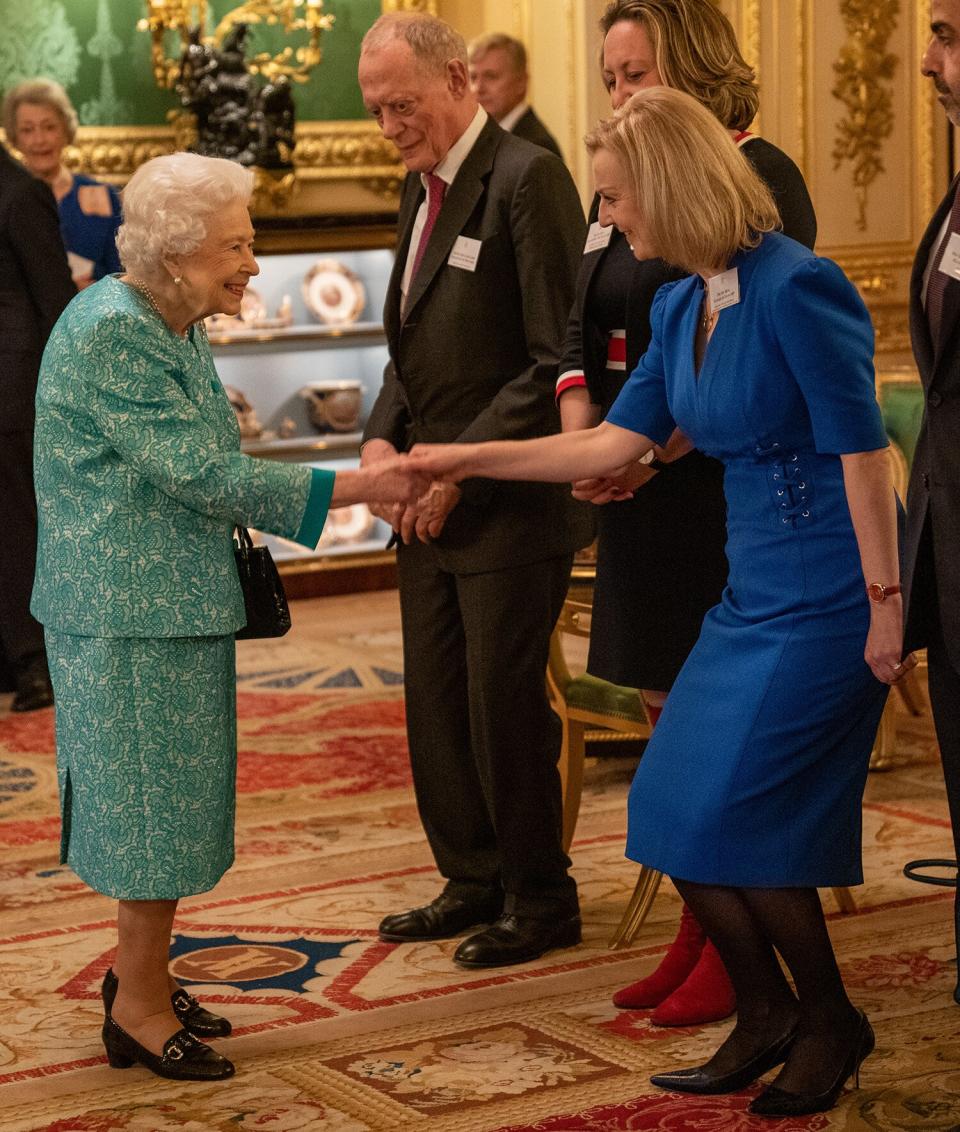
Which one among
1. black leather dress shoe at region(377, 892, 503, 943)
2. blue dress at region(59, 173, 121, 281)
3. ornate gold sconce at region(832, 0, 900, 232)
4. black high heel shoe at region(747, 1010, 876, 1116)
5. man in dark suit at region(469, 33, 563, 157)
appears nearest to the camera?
black high heel shoe at region(747, 1010, 876, 1116)

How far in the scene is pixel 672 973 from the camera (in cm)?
349

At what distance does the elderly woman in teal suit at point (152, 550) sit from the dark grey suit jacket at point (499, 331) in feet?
1.79

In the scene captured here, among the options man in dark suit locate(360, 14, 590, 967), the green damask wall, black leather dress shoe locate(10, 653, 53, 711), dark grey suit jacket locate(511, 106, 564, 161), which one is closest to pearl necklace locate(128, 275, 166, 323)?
man in dark suit locate(360, 14, 590, 967)

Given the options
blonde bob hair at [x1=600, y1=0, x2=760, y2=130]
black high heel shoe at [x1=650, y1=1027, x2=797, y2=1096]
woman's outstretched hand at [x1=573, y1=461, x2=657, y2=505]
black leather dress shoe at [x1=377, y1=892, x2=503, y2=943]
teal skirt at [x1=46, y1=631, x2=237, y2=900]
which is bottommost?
black leather dress shoe at [x1=377, y1=892, x2=503, y2=943]

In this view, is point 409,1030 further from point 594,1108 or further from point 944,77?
point 944,77

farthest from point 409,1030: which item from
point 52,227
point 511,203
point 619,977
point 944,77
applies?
point 52,227

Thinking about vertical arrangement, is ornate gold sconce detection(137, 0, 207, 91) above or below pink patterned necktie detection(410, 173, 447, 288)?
above

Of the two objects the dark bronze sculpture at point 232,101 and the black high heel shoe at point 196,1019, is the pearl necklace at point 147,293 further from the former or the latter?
the dark bronze sculpture at point 232,101

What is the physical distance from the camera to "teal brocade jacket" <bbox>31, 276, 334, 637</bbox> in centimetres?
298

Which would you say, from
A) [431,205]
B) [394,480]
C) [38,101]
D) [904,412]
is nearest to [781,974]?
[394,480]

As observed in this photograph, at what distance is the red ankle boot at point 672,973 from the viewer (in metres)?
3.47

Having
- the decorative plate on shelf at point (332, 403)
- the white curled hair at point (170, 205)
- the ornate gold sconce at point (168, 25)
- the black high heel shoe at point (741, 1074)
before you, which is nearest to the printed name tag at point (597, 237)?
the white curled hair at point (170, 205)

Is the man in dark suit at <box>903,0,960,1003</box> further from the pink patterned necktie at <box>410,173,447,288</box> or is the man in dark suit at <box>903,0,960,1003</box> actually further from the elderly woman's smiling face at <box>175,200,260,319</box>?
the pink patterned necktie at <box>410,173,447,288</box>

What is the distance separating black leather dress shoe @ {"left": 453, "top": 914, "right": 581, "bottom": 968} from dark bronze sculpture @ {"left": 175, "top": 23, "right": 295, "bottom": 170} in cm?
514
